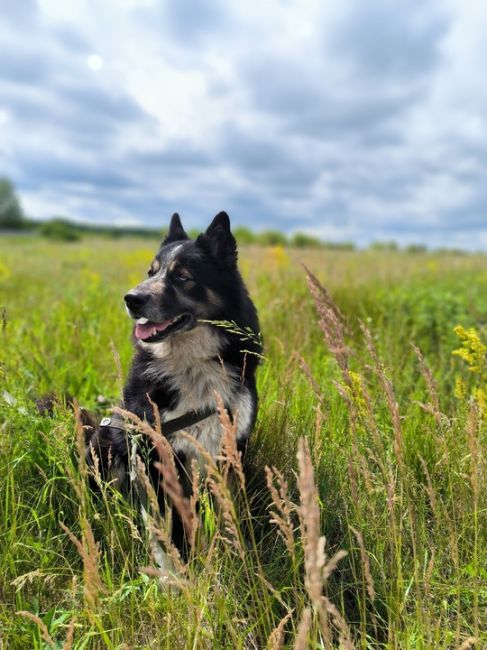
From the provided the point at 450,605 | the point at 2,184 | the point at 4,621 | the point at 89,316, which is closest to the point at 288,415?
the point at 450,605

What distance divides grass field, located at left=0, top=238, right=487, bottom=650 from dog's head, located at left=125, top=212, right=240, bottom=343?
64 centimetres

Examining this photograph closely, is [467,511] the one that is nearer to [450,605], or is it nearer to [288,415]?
[450,605]

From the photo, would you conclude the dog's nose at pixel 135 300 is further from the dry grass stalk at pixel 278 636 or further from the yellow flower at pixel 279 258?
the yellow flower at pixel 279 258

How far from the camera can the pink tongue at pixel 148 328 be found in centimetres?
266

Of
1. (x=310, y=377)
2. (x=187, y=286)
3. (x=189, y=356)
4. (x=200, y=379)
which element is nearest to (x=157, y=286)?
(x=187, y=286)

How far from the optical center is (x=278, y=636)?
44.0 inches

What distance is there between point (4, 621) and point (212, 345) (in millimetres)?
1524

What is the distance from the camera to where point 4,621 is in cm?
165

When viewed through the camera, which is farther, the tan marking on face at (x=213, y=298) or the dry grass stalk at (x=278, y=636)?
the tan marking on face at (x=213, y=298)

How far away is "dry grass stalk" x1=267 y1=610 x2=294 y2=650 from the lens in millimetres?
1076

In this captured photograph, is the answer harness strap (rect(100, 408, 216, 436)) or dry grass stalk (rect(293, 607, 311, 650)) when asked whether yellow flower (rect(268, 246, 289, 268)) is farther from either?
dry grass stalk (rect(293, 607, 311, 650))

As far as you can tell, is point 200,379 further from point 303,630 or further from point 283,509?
point 303,630

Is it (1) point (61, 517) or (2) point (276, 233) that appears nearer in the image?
(1) point (61, 517)

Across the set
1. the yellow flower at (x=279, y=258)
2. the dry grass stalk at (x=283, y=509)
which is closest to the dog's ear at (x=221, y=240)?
the dry grass stalk at (x=283, y=509)
